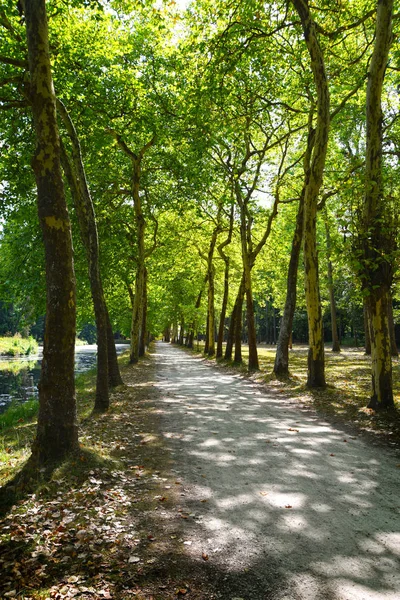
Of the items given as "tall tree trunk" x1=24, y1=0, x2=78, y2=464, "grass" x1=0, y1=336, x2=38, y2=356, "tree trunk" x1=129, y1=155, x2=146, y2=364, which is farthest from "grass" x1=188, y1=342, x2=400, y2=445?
"grass" x1=0, y1=336, x2=38, y2=356

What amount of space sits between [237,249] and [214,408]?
20.4 m

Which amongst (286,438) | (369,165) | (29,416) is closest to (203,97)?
(369,165)

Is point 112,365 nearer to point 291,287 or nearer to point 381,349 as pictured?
point 291,287

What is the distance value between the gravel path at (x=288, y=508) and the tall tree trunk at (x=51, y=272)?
6.28 feet

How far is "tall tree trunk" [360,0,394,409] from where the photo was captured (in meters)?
8.73

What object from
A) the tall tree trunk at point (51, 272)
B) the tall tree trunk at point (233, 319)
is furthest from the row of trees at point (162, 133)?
the tall tree trunk at point (233, 319)

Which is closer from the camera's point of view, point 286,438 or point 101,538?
point 101,538

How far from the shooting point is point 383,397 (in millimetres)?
9180

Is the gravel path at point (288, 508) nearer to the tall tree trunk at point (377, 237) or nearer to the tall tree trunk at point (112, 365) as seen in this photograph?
the tall tree trunk at point (377, 237)

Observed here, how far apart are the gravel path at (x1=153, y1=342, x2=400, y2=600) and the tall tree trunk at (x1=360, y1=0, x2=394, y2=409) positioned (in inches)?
71.4

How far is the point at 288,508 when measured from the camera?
475 cm

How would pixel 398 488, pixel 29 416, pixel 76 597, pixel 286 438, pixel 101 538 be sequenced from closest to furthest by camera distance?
pixel 76 597 → pixel 101 538 → pixel 398 488 → pixel 286 438 → pixel 29 416

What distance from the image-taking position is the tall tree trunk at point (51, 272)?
5527 millimetres

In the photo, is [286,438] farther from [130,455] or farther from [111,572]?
[111,572]
